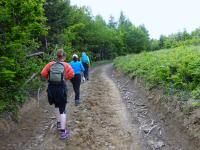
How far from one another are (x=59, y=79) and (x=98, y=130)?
1971 millimetres

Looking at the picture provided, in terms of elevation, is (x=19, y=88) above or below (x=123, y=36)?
below

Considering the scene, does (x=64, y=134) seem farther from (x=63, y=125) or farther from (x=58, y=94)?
(x=58, y=94)

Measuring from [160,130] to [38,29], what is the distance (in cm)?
499

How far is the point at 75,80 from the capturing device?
1145 centimetres

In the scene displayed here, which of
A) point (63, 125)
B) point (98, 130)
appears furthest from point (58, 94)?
point (98, 130)

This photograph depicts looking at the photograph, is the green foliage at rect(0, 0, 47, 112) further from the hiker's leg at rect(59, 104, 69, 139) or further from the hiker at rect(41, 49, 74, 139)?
the hiker's leg at rect(59, 104, 69, 139)

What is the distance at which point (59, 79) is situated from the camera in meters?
7.58

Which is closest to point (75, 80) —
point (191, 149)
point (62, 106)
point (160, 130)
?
point (62, 106)

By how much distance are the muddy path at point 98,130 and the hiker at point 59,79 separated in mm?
573

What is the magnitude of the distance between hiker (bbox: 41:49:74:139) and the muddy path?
0.57 meters

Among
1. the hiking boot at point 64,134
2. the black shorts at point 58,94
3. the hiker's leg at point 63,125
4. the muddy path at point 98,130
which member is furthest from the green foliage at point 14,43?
the hiking boot at point 64,134

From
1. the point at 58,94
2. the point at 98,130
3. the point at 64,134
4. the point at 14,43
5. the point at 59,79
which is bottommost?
the point at 98,130

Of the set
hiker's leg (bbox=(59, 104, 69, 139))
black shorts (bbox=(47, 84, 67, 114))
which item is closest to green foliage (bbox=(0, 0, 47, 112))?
black shorts (bbox=(47, 84, 67, 114))

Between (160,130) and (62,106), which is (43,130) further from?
(160,130)
